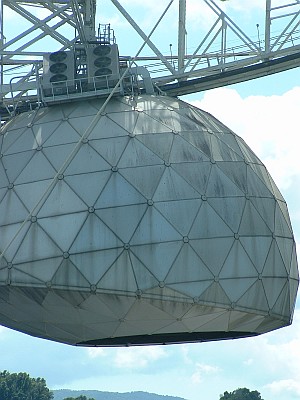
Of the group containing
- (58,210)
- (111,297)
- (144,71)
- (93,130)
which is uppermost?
(144,71)

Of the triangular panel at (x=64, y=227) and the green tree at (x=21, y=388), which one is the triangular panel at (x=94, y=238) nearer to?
the triangular panel at (x=64, y=227)

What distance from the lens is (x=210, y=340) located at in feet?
224

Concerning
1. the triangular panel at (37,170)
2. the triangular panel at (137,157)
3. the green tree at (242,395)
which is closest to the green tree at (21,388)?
the green tree at (242,395)

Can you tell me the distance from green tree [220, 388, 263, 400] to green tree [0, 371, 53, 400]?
1851cm

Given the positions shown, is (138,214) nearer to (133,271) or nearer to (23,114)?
(133,271)

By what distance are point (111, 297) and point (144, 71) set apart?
519 inches

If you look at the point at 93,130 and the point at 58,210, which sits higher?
the point at 93,130

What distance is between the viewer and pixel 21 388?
137m

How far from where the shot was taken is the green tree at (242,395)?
13175cm

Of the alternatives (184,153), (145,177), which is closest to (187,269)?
(145,177)

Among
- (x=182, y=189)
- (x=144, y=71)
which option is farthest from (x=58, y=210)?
(x=144, y=71)

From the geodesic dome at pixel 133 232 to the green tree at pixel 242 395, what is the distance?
67279mm

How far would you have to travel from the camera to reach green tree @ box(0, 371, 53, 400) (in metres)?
135

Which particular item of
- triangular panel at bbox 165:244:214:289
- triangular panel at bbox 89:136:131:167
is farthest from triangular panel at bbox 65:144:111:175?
triangular panel at bbox 165:244:214:289
